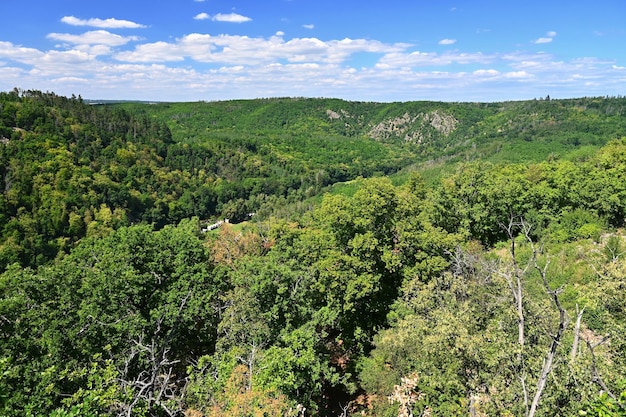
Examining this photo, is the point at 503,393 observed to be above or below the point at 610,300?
below

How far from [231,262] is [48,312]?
641 inches

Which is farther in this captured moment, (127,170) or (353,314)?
(127,170)

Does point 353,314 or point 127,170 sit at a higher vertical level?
point 127,170

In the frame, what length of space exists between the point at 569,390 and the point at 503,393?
1.69 meters

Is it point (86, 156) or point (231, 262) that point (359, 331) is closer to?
point (231, 262)

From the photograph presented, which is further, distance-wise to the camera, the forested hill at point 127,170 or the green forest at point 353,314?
the forested hill at point 127,170

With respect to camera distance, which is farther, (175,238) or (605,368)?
(175,238)

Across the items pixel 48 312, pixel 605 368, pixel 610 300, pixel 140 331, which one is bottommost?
pixel 140 331

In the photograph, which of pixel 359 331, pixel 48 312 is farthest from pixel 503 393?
pixel 48 312

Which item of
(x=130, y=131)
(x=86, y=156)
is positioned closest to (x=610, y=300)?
(x=86, y=156)

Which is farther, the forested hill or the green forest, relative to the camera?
the forested hill

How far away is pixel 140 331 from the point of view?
19.0 meters

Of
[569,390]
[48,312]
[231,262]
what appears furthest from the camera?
[231,262]

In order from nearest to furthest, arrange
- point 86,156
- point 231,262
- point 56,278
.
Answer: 1. point 56,278
2. point 231,262
3. point 86,156
